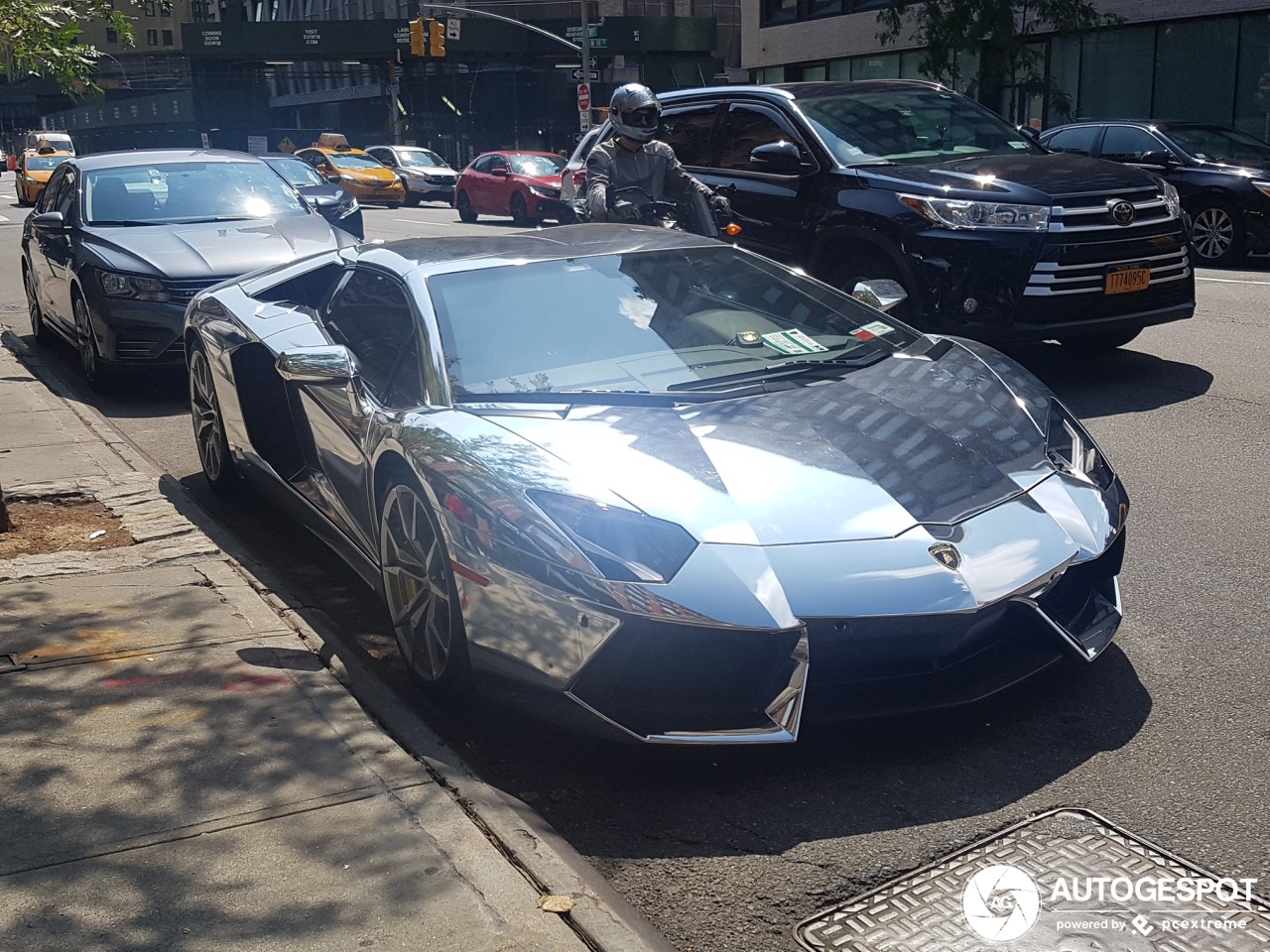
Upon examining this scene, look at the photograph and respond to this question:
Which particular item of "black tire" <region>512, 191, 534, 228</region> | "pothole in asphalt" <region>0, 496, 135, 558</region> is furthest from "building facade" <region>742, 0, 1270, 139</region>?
"pothole in asphalt" <region>0, 496, 135, 558</region>

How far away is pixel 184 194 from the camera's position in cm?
1059

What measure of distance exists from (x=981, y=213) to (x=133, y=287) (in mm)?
5378

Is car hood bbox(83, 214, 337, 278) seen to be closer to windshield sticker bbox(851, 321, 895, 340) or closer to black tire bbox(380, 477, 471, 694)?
windshield sticker bbox(851, 321, 895, 340)

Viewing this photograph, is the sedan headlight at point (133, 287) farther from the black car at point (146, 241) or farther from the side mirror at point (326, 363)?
the side mirror at point (326, 363)

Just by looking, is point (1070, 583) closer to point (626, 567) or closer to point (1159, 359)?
point (626, 567)

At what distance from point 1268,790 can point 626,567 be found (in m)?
1.64

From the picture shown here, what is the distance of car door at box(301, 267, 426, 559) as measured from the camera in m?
4.70

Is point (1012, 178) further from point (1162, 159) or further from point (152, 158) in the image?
point (1162, 159)

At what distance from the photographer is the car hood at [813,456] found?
3.72 metres

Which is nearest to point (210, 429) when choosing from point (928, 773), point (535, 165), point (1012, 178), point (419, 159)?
point (928, 773)

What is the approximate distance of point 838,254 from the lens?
29.0ft

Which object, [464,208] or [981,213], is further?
[464,208]

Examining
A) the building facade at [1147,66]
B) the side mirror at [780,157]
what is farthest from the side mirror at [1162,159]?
the side mirror at [780,157]

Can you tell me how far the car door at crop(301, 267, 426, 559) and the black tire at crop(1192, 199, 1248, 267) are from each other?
40.6 ft
